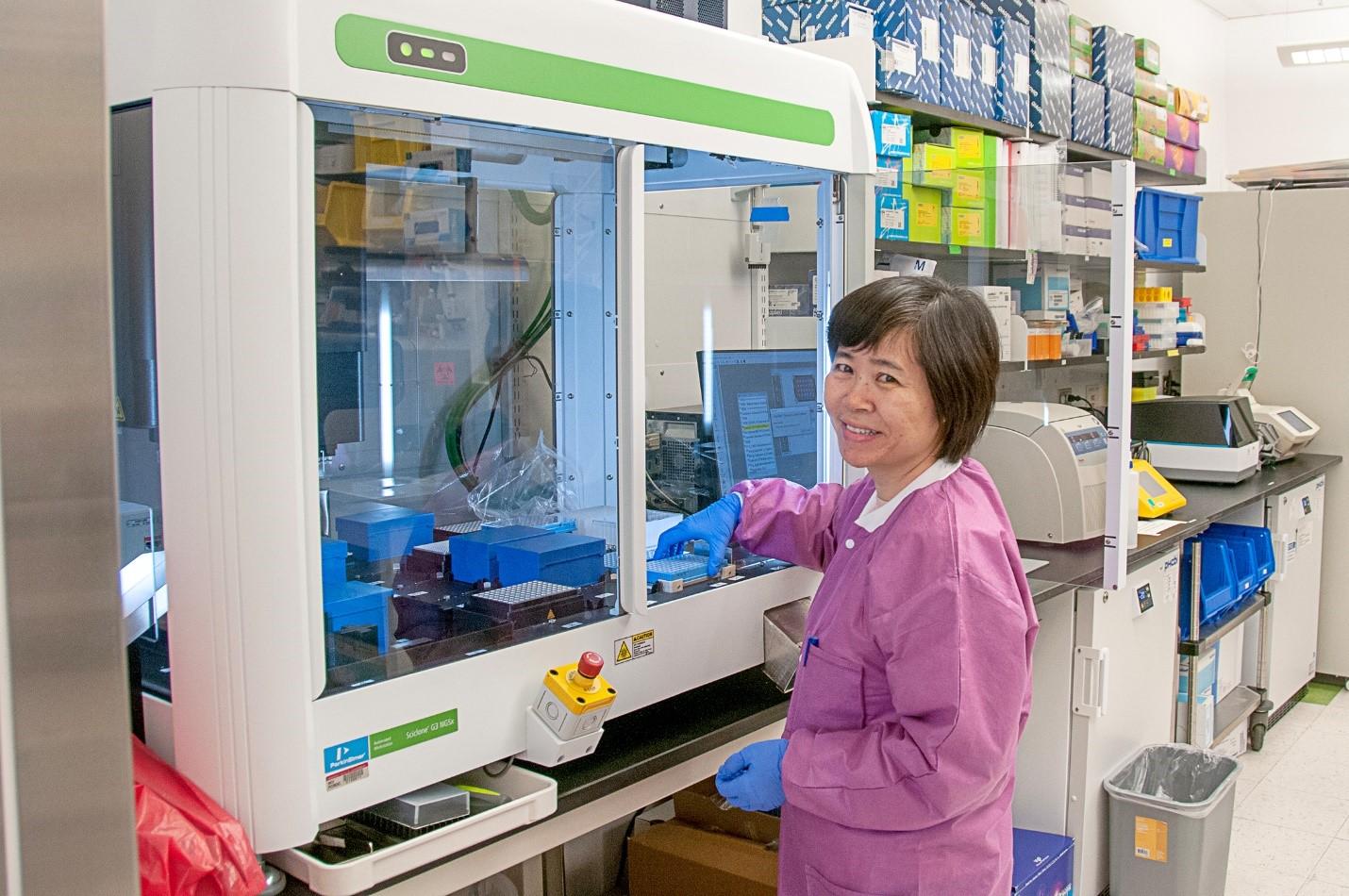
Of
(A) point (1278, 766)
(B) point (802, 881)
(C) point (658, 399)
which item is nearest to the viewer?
(B) point (802, 881)

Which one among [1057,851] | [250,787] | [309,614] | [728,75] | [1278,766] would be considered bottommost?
[1278,766]

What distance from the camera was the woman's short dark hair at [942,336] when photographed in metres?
1.53

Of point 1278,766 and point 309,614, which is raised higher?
point 309,614

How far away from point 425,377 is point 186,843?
70 centimetres

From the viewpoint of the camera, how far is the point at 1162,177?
4.91 meters

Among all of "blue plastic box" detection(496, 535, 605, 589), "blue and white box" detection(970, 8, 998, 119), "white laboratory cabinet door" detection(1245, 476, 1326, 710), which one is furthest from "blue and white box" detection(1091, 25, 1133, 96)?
"blue plastic box" detection(496, 535, 605, 589)

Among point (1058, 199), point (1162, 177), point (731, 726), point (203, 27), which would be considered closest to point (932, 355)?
point (731, 726)

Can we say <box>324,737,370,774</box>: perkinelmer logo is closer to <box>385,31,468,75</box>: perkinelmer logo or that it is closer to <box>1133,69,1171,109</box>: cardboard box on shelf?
<box>385,31,468,75</box>: perkinelmer logo

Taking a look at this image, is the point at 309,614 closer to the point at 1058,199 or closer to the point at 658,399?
the point at 658,399

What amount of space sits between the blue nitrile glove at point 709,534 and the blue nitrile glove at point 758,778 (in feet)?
0.97

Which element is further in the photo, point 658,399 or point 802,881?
point 658,399

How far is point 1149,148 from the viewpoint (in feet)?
15.0

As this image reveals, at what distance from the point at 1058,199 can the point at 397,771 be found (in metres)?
2.06

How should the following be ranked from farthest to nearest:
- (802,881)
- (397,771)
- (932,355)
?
1. (802,881)
2. (932,355)
3. (397,771)
